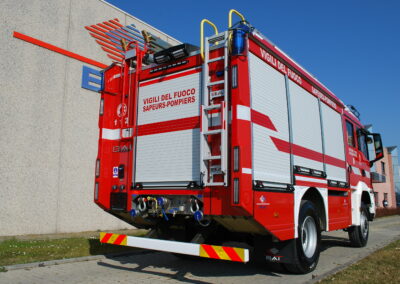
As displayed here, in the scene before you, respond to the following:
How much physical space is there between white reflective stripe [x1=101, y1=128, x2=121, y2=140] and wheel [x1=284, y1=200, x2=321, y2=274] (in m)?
3.27

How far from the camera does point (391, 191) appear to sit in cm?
4297

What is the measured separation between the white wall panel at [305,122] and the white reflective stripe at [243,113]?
4.80 ft

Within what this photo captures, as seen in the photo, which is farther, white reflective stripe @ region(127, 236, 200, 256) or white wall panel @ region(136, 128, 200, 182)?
white wall panel @ region(136, 128, 200, 182)

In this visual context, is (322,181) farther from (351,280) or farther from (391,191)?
(391,191)

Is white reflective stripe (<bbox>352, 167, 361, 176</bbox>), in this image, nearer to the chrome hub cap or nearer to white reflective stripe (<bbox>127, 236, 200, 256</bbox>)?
the chrome hub cap

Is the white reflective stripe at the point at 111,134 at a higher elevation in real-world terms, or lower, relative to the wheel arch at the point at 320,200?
higher

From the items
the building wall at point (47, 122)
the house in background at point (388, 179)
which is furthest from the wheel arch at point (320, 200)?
the house in background at point (388, 179)

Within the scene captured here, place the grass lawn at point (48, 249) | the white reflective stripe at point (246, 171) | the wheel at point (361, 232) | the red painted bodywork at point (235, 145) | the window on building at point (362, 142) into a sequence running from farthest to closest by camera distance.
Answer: the window on building at point (362, 142), the wheel at point (361, 232), the grass lawn at point (48, 249), the red painted bodywork at point (235, 145), the white reflective stripe at point (246, 171)

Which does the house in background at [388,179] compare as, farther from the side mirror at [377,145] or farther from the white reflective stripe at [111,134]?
A: the white reflective stripe at [111,134]

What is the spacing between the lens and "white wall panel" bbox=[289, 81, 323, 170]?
19.8 feet

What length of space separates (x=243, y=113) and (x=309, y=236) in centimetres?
267

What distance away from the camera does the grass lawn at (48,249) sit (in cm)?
670

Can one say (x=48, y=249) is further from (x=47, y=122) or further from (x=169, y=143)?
(x=47, y=122)

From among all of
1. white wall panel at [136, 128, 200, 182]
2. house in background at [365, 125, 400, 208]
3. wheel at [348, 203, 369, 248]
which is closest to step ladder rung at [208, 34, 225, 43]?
white wall panel at [136, 128, 200, 182]
